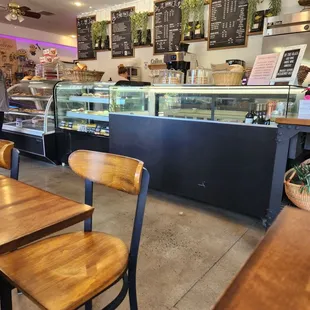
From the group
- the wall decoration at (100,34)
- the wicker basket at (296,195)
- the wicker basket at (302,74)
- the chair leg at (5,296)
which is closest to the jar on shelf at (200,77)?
the wicker basket at (302,74)

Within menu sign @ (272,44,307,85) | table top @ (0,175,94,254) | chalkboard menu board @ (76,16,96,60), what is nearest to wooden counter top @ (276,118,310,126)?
menu sign @ (272,44,307,85)

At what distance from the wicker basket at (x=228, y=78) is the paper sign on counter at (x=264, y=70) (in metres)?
0.14

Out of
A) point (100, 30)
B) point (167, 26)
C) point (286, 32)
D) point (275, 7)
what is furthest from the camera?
point (100, 30)

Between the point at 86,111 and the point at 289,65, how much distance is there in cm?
288

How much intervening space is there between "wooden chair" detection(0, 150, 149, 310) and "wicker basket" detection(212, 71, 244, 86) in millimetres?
1829

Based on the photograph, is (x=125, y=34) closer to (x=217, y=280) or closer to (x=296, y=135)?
(x=296, y=135)

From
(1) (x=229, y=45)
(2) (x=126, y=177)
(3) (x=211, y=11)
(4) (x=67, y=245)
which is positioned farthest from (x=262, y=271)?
(3) (x=211, y=11)

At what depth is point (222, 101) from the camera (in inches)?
117

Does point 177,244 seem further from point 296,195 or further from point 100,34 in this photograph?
point 100,34

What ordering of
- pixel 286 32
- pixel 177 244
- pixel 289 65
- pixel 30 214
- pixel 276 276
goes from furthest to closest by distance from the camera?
pixel 286 32, pixel 289 65, pixel 177 244, pixel 30 214, pixel 276 276

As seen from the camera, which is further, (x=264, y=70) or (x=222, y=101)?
(x=222, y=101)

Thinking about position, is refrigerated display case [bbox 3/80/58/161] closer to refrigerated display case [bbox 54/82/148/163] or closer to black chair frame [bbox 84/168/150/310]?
refrigerated display case [bbox 54/82/148/163]

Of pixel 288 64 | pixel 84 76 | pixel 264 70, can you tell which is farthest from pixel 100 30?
pixel 288 64

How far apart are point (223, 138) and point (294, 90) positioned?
74 centimetres
